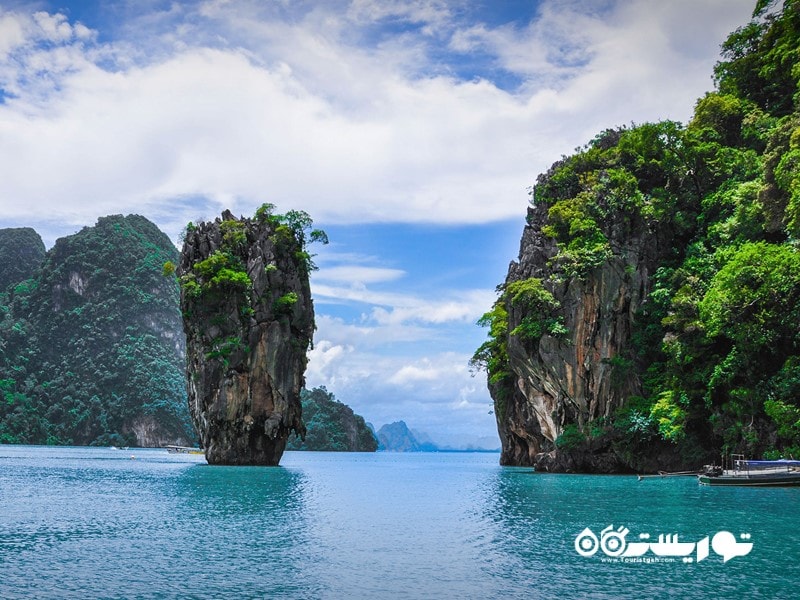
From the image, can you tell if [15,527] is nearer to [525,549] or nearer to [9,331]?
[525,549]

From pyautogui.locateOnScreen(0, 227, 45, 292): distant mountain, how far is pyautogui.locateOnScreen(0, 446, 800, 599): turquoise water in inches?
5840

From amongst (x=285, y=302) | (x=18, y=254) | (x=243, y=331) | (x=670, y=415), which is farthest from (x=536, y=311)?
(x=18, y=254)

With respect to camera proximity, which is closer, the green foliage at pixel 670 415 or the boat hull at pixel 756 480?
the boat hull at pixel 756 480

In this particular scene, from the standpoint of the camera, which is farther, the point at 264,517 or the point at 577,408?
the point at 577,408

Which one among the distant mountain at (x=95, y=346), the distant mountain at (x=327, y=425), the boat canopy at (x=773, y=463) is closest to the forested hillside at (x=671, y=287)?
the boat canopy at (x=773, y=463)

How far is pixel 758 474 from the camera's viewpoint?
→ 30312 millimetres

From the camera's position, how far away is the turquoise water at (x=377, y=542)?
13383 millimetres

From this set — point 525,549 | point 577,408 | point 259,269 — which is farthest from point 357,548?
point 259,269

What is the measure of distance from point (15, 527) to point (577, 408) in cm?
3187

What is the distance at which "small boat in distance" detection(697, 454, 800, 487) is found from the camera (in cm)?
2950

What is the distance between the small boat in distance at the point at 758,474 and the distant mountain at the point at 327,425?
126 meters

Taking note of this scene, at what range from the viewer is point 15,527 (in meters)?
20.4

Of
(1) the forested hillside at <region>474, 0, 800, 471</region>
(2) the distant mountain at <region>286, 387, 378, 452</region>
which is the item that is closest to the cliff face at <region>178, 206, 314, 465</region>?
(1) the forested hillside at <region>474, 0, 800, 471</region>

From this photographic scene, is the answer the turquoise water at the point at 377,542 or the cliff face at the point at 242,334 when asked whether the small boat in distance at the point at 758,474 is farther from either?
the cliff face at the point at 242,334
